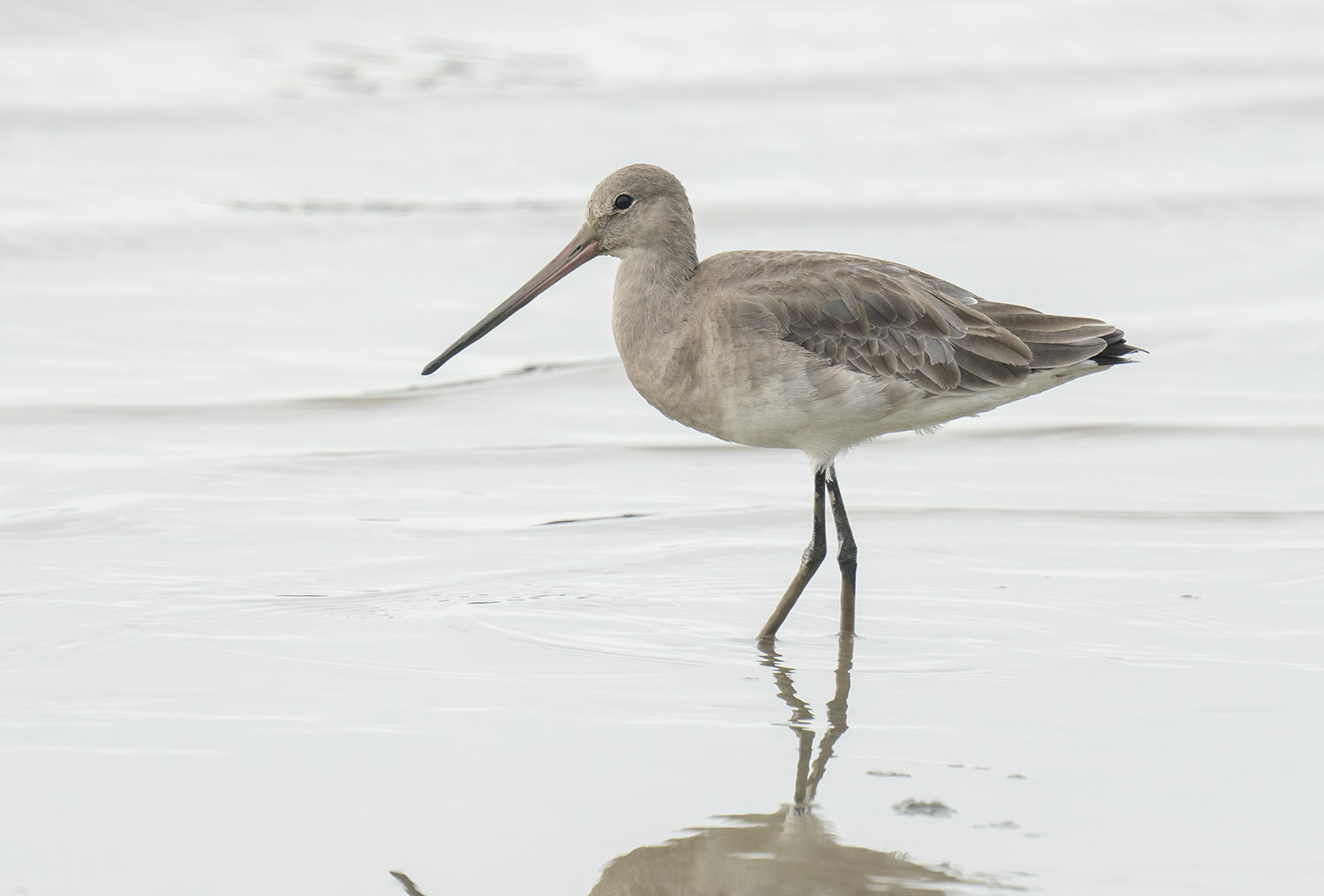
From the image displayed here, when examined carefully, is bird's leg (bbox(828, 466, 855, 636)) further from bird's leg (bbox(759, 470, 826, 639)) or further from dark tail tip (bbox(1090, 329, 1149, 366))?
dark tail tip (bbox(1090, 329, 1149, 366))

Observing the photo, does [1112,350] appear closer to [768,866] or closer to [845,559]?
[845,559]

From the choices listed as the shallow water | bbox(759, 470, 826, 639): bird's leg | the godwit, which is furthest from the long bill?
bbox(759, 470, 826, 639): bird's leg

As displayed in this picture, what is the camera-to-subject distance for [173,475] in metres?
7.23

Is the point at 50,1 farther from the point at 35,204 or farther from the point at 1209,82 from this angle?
the point at 1209,82

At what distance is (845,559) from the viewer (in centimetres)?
584

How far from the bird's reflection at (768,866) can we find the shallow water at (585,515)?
0.02 metres

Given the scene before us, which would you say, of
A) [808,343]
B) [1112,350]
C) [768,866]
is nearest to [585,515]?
[808,343]

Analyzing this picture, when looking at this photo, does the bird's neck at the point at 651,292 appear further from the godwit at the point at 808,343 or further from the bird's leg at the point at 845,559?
the bird's leg at the point at 845,559

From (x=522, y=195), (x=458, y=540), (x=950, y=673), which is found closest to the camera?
(x=950, y=673)

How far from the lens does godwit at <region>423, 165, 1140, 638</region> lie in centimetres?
557

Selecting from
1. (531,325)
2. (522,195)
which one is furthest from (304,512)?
(522,195)

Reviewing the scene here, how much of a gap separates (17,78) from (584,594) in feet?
32.9

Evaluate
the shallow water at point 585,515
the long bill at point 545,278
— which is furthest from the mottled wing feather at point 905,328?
the shallow water at point 585,515

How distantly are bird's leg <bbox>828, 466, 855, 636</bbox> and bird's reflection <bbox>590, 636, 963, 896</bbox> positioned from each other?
4.78 feet
